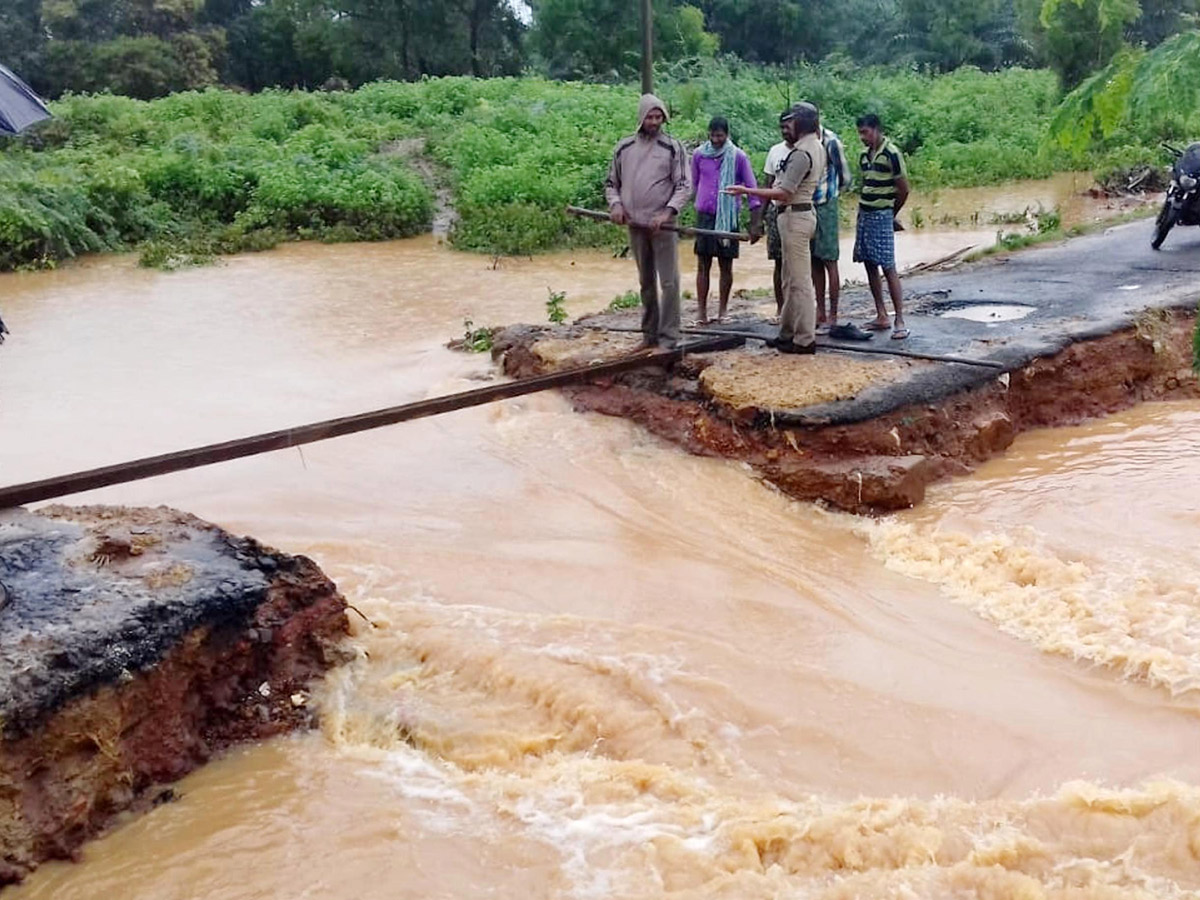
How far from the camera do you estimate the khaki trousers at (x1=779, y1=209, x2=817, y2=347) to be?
7.30 meters

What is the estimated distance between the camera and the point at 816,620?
211 inches

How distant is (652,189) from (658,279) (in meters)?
0.66

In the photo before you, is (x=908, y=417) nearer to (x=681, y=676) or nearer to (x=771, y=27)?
(x=681, y=676)

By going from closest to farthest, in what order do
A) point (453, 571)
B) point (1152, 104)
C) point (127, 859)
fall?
point (1152, 104) → point (127, 859) → point (453, 571)

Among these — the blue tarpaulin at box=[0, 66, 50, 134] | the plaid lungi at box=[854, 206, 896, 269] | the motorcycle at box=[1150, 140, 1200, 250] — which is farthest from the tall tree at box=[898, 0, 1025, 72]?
the blue tarpaulin at box=[0, 66, 50, 134]

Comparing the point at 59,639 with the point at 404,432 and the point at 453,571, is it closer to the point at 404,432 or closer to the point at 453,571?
the point at 453,571

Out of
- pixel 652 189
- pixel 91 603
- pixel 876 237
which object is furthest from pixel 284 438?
pixel 876 237

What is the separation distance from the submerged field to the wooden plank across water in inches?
328

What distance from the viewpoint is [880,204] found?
25.1ft

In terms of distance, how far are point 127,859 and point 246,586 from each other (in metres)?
1.12

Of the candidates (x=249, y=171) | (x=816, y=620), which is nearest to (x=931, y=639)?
(x=816, y=620)

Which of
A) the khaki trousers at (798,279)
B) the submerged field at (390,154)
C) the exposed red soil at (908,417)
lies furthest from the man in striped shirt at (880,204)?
the submerged field at (390,154)

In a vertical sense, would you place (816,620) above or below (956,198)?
below

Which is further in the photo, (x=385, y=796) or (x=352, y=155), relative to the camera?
(x=352, y=155)
